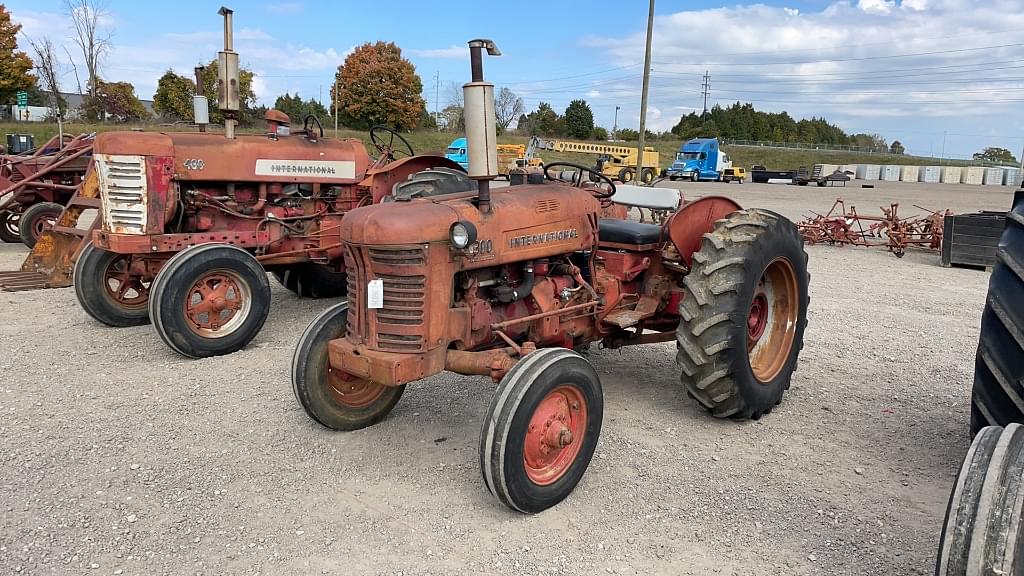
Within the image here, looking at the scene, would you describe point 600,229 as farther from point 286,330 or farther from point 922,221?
point 922,221

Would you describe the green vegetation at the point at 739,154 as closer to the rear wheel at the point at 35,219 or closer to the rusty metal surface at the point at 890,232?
the rear wheel at the point at 35,219

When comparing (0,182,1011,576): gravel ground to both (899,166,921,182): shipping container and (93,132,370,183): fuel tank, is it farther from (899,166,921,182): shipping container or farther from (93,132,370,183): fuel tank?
(899,166,921,182): shipping container

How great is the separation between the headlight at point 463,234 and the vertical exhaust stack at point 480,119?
23cm

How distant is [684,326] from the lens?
→ 163 inches

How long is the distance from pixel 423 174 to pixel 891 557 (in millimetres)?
3795

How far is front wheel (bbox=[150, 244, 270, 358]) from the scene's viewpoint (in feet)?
18.1

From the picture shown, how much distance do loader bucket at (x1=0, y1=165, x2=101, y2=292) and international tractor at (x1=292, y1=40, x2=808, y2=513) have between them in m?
4.86

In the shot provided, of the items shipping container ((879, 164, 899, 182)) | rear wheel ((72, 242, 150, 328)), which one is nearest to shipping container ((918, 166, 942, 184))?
shipping container ((879, 164, 899, 182))

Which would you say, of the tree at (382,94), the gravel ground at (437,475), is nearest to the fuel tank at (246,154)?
the gravel ground at (437,475)

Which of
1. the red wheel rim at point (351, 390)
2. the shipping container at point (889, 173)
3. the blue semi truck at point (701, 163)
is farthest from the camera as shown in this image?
the shipping container at point (889, 173)

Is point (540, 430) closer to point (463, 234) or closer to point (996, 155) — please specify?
point (463, 234)

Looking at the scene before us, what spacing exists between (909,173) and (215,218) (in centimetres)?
5476

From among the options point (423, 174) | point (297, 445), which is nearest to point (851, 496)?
point (297, 445)

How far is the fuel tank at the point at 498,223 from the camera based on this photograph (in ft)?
11.3
